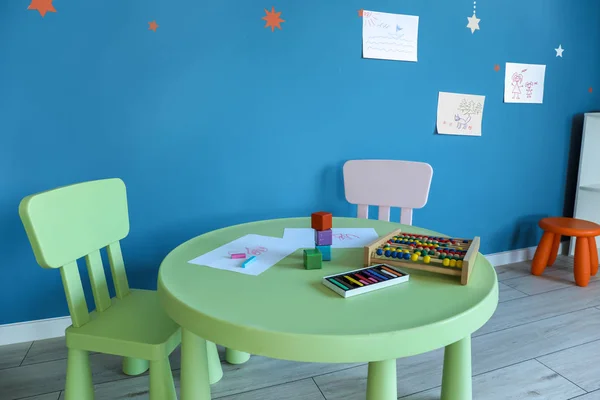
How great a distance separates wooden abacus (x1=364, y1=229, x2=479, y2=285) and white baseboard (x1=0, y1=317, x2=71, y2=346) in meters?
1.51

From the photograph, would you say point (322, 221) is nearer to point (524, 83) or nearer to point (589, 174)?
point (524, 83)

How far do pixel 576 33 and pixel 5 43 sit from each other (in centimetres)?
312

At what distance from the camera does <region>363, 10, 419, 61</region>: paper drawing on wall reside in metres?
2.04

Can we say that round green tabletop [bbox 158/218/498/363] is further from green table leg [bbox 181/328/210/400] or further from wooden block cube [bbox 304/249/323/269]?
green table leg [bbox 181/328/210/400]

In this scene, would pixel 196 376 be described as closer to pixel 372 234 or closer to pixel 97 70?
pixel 372 234

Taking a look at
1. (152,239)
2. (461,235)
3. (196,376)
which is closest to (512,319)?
(461,235)

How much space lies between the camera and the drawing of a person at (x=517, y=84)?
8.09ft

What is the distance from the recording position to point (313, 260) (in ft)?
3.30

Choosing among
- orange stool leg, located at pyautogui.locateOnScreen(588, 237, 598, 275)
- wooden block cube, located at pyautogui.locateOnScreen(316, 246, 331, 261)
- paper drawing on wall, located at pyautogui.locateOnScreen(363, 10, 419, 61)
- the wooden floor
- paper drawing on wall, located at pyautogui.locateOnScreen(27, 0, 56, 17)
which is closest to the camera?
wooden block cube, located at pyautogui.locateOnScreen(316, 246, 331, 261)

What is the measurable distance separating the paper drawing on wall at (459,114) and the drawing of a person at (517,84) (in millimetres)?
254

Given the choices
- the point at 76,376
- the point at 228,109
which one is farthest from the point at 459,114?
the point at 76,376

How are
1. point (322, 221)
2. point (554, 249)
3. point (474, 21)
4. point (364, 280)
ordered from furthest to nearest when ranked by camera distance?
point (554, 249)
point (474, 21)
point (322, 221)
point (364, 280)

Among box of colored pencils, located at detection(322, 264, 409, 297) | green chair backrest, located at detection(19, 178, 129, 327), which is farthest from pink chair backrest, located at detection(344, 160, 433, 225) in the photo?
green chair backrest, located at detection(19, 178, 129, 327)

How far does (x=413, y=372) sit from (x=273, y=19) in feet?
5.33
